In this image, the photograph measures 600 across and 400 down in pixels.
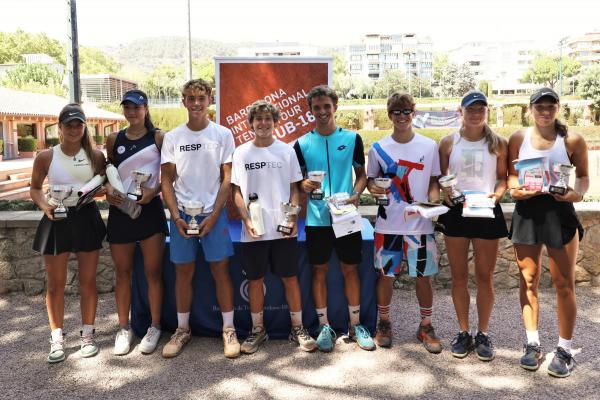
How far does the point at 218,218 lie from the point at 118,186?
756mm

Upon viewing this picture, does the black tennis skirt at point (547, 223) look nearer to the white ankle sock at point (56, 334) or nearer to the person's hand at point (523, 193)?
the person's hand at point (523, 193)

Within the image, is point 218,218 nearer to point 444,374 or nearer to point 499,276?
point 444,374

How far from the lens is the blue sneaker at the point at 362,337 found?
396 centimetres

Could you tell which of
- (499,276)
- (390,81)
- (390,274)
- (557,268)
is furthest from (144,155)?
(390,81)

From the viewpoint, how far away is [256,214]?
12.1 ft

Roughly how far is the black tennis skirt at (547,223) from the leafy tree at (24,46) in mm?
123029

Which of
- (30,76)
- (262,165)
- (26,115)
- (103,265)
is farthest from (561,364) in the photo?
(30,76)

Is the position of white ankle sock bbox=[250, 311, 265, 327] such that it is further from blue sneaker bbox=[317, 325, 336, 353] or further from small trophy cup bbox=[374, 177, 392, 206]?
small trophy cup bbox=[374, 177, 392, 206]

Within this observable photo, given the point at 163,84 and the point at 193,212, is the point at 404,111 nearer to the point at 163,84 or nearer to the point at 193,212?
the point at 193,212

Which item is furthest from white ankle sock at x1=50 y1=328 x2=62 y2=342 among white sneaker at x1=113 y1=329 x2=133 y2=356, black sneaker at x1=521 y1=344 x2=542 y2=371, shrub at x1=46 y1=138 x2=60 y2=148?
shrub at x1=46 y1=138 x2=60 y2=148

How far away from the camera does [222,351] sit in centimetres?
403

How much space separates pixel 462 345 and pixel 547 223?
1.09 m

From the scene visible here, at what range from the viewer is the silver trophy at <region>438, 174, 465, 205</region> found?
11.5 ft

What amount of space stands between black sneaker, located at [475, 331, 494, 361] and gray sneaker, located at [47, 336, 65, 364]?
304 cm
